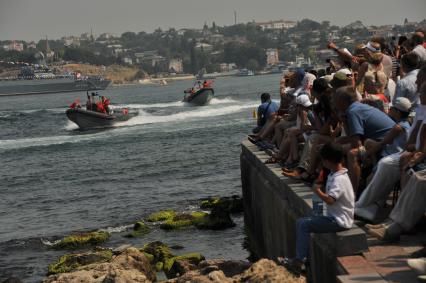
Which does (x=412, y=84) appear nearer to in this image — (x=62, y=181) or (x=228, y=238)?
(x=228, y=238)

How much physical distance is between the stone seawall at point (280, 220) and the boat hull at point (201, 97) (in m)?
53.5

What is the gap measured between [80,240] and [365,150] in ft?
33.5

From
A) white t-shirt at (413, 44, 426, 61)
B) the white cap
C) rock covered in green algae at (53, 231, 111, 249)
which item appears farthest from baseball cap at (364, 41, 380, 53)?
rock covered in green algae at (53, 231, 111, 249)

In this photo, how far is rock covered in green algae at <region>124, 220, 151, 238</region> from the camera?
63.8ft

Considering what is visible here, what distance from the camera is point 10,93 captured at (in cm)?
17200

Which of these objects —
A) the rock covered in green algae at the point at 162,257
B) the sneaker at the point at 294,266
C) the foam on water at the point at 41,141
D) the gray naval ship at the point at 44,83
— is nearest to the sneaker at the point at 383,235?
the sneaker at the point at 294,266

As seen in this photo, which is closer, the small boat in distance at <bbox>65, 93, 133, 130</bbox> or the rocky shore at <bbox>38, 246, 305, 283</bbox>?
the rocky shore at <bbox>38, 246, 305, 283</bbox>

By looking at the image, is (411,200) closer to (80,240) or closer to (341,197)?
(341,197)

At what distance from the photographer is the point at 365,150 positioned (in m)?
9.87

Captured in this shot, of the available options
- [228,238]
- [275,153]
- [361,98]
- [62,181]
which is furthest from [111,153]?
[361,98]

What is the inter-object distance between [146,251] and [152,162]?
21.0 m

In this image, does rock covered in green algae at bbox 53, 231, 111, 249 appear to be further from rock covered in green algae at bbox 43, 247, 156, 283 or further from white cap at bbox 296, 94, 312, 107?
white cap at bbox 296, 94, 312, 107

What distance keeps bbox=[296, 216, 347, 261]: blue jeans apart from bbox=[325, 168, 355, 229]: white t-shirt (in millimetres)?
68

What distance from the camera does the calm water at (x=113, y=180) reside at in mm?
18828
